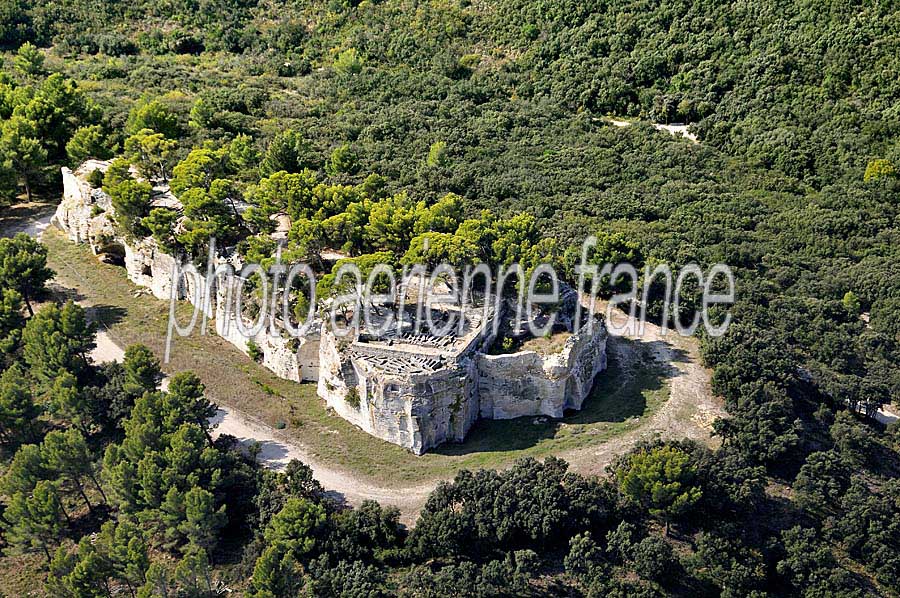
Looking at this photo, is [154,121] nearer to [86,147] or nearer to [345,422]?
[86,147]

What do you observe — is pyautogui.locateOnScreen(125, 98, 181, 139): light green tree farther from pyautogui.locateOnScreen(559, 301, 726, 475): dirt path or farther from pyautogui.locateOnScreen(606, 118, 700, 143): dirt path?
pyautogui.locateOnScreen(606, 118, 700, 143): dirt path

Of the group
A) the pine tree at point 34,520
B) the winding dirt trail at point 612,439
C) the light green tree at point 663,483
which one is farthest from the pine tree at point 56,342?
the light green tree at point 663,483

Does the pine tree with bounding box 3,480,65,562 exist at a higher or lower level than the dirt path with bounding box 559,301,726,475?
lower

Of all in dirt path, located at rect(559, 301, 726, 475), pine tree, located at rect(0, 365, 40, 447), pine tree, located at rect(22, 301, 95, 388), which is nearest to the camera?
dirt path, located at rect(559, 301, 726, 475)

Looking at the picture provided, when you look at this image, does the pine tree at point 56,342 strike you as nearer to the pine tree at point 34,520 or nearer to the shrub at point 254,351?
the shrub at point 254,351

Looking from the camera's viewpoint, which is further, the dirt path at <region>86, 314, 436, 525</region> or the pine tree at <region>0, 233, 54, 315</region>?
the pine tree at <region>0, 233, 54, 315</region>

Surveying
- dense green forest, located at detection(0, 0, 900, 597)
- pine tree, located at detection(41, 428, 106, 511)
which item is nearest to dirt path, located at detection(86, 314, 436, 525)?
dense green forest, located at detection(0, 0, 900, 597)

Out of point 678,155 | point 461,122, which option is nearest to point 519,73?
point 461,122

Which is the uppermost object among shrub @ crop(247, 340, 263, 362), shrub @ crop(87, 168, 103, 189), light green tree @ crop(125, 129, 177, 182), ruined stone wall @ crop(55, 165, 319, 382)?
light green tree @ crop(125, 129, 177, 182)

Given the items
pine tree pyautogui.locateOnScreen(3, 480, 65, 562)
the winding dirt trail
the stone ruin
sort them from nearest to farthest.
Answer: pine tree pyautogui.locateOnScreen(3, 480, 65, 562)
the winding dirt trail
the stone ruin
